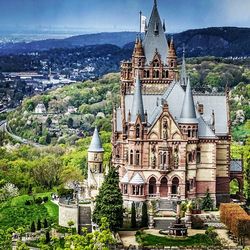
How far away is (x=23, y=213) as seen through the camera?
394ft

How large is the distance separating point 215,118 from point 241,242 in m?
20.9

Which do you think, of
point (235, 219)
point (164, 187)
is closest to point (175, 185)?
point (164, 187)

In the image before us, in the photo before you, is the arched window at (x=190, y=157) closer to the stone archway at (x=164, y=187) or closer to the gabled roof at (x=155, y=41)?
the stone archway at (x=164, y=187)

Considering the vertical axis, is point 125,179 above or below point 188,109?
below

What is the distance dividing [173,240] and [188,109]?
17.5 m

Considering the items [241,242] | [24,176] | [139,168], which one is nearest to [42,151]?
[24,176]

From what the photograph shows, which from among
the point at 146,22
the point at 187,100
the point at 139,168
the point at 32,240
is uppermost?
the point at 146,22

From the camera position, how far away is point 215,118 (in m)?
115

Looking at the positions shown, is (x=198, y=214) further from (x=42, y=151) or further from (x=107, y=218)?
(x=42, y=151)

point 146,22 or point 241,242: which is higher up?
point 146,22

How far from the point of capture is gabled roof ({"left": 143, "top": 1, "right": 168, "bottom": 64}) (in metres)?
121

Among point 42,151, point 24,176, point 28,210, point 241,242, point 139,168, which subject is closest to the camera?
point 241,242

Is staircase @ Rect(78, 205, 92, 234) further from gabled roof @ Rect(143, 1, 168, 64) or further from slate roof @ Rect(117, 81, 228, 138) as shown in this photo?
gabled roof @ Rect(143, 1, 168, 64)

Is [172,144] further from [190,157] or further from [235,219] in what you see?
[235,219]
